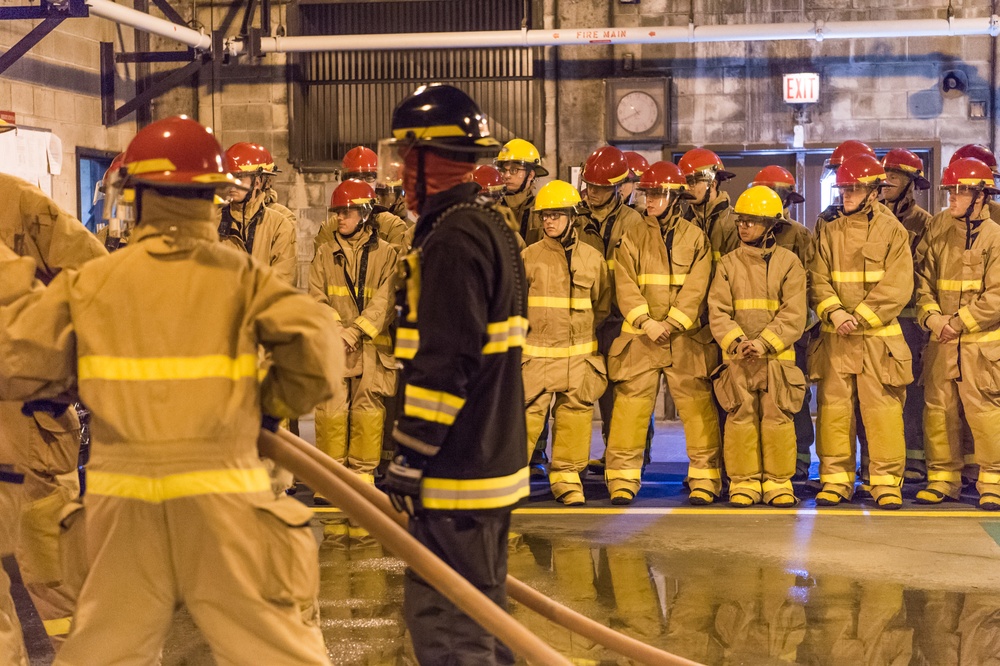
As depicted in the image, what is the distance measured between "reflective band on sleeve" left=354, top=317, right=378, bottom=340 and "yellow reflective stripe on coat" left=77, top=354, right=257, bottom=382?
5.06 meters

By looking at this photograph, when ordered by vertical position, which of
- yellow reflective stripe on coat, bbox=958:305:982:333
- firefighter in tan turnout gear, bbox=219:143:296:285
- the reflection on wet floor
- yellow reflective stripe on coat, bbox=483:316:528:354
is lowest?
the reflection on wet floor

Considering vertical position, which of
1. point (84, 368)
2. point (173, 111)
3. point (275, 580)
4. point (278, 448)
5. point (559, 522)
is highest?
point (173, 111)

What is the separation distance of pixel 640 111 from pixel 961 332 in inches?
200

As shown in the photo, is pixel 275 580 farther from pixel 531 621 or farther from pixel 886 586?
pixel 886 586

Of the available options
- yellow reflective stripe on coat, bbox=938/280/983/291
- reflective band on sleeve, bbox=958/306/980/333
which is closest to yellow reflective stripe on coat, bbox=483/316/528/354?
reflective band on sleeve, bbox=958/306/980/333

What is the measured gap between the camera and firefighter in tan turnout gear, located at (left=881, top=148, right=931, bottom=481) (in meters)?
8.66

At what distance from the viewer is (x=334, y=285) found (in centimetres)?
849

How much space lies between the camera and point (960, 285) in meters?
8.15

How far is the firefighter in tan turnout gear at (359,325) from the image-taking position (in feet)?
27.2

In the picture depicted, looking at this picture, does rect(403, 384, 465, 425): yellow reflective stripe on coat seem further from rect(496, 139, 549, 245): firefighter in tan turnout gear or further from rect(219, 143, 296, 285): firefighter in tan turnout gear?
rect(496, 139, 549, 245): firefighter in tan turnout gear

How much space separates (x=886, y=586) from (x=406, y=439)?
3.57 m

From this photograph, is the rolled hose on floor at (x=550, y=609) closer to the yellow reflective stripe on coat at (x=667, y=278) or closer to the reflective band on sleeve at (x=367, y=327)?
the reflective band on sleeve at (x=367, y=327)

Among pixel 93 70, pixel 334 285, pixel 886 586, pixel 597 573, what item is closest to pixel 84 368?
pixel 597 573

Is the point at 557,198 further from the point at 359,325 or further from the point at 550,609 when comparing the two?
the point at 550,609
